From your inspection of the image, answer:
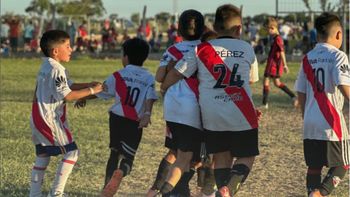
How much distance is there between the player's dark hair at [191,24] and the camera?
598cm

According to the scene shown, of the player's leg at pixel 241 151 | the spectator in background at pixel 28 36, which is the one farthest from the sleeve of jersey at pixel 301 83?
the spectator in background at pixel 28 36

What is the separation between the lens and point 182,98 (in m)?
5.87

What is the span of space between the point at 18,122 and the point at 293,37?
25.6m

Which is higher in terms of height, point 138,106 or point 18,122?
point 138,106

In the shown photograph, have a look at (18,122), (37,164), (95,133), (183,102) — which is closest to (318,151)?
(183,102)

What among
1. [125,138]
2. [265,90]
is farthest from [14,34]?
[125,138]

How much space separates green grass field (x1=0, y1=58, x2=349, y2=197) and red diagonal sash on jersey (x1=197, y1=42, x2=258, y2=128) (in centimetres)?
134

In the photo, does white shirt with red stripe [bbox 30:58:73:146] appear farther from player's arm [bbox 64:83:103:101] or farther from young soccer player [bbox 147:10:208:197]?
young soccer player [bbox 147:10:208:197]

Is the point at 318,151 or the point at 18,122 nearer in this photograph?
the point at 318,151

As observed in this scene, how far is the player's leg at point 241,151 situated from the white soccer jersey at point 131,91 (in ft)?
2.78

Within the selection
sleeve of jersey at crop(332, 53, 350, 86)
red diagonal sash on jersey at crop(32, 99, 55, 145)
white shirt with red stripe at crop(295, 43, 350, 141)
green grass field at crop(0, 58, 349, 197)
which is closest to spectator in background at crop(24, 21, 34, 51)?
green grass field at crop(0, 58, 349, 197)

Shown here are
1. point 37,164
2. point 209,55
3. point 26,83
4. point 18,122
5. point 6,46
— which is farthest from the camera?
point 6,46

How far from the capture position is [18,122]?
11438 millimetres

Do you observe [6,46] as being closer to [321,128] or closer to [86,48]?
[86,48]
